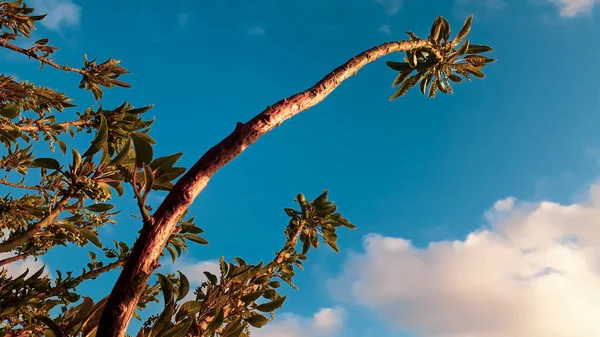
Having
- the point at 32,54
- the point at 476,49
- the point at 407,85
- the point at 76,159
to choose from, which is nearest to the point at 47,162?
the point at 76,159

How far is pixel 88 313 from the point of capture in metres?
3.48

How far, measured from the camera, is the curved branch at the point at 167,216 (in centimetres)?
224

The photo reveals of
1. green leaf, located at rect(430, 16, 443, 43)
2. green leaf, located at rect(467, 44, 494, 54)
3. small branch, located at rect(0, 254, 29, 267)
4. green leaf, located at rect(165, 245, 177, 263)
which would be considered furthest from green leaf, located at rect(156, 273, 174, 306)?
green leaf, located at rect(467, 44, 494, 54)

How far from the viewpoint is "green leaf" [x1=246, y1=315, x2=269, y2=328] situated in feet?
14.1

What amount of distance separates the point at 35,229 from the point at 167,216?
3027 millimetres

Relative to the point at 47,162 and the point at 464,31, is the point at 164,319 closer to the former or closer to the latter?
the point at 47,162

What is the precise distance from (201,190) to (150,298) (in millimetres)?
4700

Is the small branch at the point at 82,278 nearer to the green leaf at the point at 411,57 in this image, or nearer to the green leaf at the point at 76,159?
the green leaf at the point at 76,159

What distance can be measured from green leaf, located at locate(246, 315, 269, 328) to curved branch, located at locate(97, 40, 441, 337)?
1940 millimetres

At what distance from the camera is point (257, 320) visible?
14.2 feet

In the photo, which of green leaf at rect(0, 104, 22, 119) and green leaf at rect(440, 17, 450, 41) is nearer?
green leaf at rect(0, 104, 22, 119)

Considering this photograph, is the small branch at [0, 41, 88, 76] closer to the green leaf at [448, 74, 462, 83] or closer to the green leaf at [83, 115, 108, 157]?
the green leaf at [83, 115, 108, 157]

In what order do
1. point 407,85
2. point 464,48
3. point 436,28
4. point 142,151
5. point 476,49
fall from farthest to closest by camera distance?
1. point 407,85
2. point 476,49
3. point 464,48
4. point 436,28
5. point 142,151

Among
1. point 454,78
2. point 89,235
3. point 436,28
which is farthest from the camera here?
point 454,78
